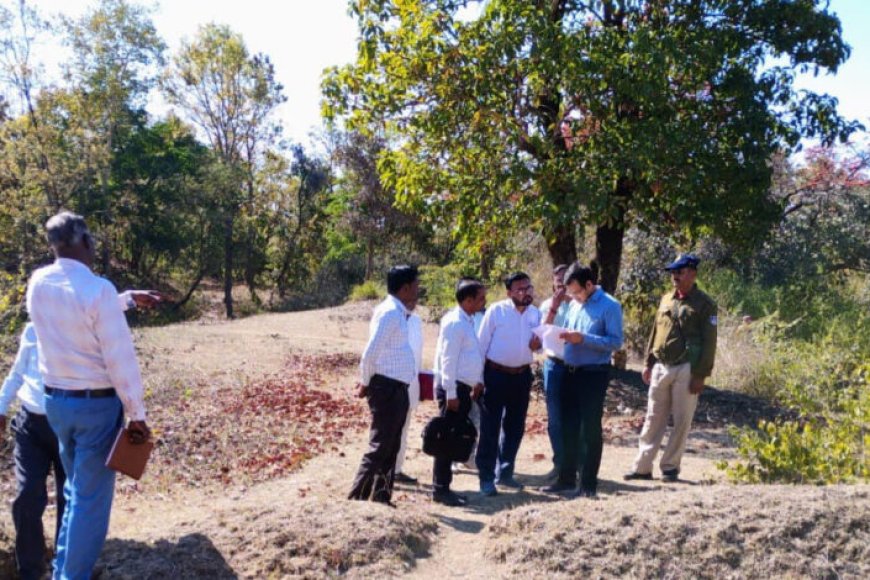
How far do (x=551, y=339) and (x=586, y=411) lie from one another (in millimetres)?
643

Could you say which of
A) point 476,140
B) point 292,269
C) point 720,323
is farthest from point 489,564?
point 292,269

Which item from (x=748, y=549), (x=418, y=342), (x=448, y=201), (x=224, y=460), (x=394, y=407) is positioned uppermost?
(x=448, y=201)

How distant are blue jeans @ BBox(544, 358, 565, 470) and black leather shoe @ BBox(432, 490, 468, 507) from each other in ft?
3.09

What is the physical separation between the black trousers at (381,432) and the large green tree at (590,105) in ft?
14.8

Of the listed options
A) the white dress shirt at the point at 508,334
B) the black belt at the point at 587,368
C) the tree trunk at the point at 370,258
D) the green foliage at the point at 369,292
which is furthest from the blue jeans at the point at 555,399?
the tree trunk at the point at 370,258

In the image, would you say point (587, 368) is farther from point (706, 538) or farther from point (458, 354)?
A: point (706, 538)

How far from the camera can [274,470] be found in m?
7.29

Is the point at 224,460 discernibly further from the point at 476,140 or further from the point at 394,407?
the point at 476,140

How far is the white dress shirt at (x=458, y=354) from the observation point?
5957 millimetres

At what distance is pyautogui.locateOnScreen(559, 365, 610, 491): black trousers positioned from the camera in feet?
19.6

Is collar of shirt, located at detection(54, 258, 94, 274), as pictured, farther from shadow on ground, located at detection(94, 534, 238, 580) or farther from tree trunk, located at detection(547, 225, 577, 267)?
tree trunk, located at detection(547, 225, 577, 267)

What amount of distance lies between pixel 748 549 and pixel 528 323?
2.73 metres

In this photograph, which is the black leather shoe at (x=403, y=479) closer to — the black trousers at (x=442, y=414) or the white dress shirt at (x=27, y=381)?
the black trousers at (x=442, y=414)

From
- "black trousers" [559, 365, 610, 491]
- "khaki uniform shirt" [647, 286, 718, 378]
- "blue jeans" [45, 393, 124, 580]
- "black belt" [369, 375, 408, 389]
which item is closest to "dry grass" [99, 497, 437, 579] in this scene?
"blue jeans" [45, 393, 124, 580]
